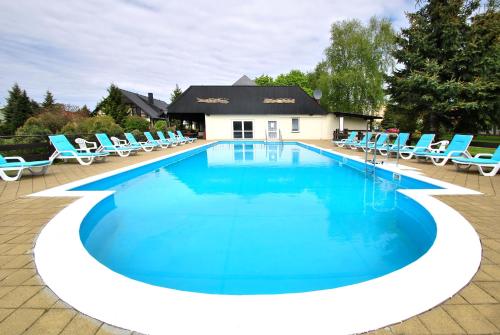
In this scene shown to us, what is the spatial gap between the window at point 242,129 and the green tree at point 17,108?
35.8m

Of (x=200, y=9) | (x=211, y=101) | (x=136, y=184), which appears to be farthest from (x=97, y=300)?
(x=211, y=101)

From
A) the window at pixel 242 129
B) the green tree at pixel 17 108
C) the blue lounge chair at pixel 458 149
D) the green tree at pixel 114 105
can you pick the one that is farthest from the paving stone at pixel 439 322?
the green tree at pixel 17 108

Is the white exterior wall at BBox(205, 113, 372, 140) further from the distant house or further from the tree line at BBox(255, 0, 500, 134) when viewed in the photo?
the tree line at BBox(255, 0, 500, 134)

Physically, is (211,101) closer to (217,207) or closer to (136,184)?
(136,184)

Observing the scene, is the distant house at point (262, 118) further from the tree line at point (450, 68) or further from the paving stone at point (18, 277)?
the paving stone at point (18, 277)

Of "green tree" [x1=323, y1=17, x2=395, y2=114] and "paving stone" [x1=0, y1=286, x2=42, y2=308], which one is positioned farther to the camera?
"green tree" [x1=323, y1=17, x2=395, y2=114]

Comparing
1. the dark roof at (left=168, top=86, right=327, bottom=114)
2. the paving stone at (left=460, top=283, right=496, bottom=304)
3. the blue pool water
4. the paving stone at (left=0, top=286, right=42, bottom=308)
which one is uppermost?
the dark roof at (left=168, top=86, right=327, bottom=114)

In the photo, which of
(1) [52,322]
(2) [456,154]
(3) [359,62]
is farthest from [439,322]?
(3) [359,62]

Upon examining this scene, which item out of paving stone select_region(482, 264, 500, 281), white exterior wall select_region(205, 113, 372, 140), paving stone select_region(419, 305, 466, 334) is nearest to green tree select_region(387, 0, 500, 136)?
white exterior wall select_region(205, 113, 372, 140)

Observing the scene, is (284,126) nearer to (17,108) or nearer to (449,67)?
(449,67)

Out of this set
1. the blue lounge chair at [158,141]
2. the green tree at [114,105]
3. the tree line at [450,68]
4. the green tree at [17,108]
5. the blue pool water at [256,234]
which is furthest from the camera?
the green tree at [17,108]

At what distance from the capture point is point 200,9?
1330 cm

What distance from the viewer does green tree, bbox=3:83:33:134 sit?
1565 inches

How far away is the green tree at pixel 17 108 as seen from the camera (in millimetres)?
39750
